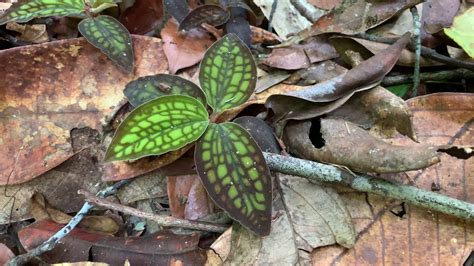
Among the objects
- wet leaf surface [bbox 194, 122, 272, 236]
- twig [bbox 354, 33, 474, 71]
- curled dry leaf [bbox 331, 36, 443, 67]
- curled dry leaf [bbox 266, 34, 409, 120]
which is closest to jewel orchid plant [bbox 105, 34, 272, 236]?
wet leaf surface [bbox 194, 122, 272, 236]

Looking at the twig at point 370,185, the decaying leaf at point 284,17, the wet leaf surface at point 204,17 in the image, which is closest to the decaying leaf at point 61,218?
the twig at point 370,185

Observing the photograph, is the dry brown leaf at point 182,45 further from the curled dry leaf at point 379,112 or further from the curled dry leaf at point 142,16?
the curled dry leaf at point 379,112

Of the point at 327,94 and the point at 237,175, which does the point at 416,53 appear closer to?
the point at 327,94

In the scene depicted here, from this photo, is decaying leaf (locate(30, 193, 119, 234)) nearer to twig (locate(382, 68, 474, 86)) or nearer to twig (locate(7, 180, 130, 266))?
twig (locate(7, 180, 130, 266))

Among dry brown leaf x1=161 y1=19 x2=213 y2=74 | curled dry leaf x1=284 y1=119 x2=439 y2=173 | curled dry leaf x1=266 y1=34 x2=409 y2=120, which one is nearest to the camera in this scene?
curled dry leaf x1=284 y1=119 x2=439 y2=173

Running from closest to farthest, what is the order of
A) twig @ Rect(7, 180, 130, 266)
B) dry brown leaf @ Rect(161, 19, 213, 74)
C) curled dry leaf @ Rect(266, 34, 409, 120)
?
1. twig @ Rect(7, 180, 130, 266)
2. curled dry leaf @ Rect(266, 34, 409, 120)
3. dry brown leaf @ Rect(161, 19, 213, 74)

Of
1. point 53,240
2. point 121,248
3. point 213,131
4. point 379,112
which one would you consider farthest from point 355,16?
point 53,240
